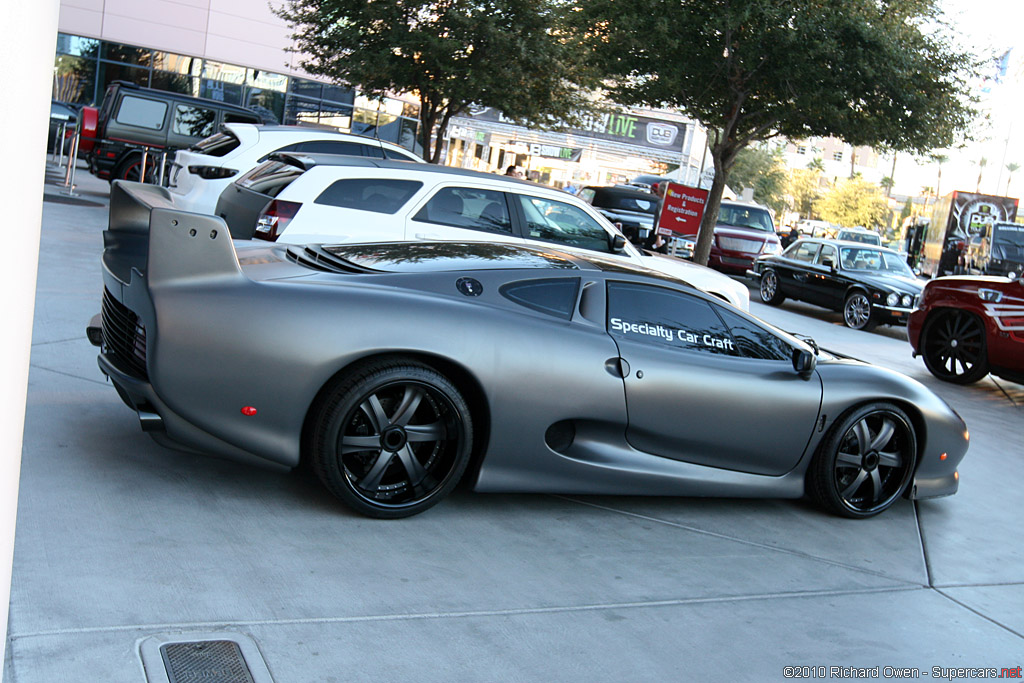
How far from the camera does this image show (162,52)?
102 feet

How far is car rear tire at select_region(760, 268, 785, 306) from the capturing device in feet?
59.9

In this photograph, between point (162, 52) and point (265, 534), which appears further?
point (162, 52)

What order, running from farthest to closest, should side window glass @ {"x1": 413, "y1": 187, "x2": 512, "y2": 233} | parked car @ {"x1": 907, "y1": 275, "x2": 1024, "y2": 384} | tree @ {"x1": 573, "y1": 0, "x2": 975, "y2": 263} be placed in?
tree @ {"x1": 573, "y1": 0, "x2": 975, "y2": 263}
parked car @ {"x1": 907, "y1": 275, "x2": 1024, "y2": 384}
side window glass @ {"x1": 413, "y1": 187, "x2": 512, "y2": 233}

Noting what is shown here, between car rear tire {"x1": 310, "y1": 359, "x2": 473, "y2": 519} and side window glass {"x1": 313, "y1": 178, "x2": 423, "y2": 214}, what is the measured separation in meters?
4.55

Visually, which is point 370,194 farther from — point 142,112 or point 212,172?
point 142,112

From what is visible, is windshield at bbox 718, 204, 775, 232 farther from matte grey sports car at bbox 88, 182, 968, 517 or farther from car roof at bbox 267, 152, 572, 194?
matte grey sports car at bbox 88, 182, 968, 517

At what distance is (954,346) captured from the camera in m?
10.9

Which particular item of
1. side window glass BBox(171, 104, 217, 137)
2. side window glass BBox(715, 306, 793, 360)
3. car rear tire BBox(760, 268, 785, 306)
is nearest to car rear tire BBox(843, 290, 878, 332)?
car rear tire BBox(760, 268, 785, 306)

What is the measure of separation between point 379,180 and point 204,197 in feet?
9.54

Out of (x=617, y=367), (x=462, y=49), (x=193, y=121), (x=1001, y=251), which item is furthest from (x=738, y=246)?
(x=617, y=367)

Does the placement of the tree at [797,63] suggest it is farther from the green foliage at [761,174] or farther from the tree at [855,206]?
the tree at [855,206]

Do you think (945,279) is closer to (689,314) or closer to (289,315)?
(689,314)

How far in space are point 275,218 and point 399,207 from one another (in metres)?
1.09

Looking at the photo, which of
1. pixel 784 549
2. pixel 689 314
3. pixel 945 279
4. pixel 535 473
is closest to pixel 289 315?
pixel 535 473
